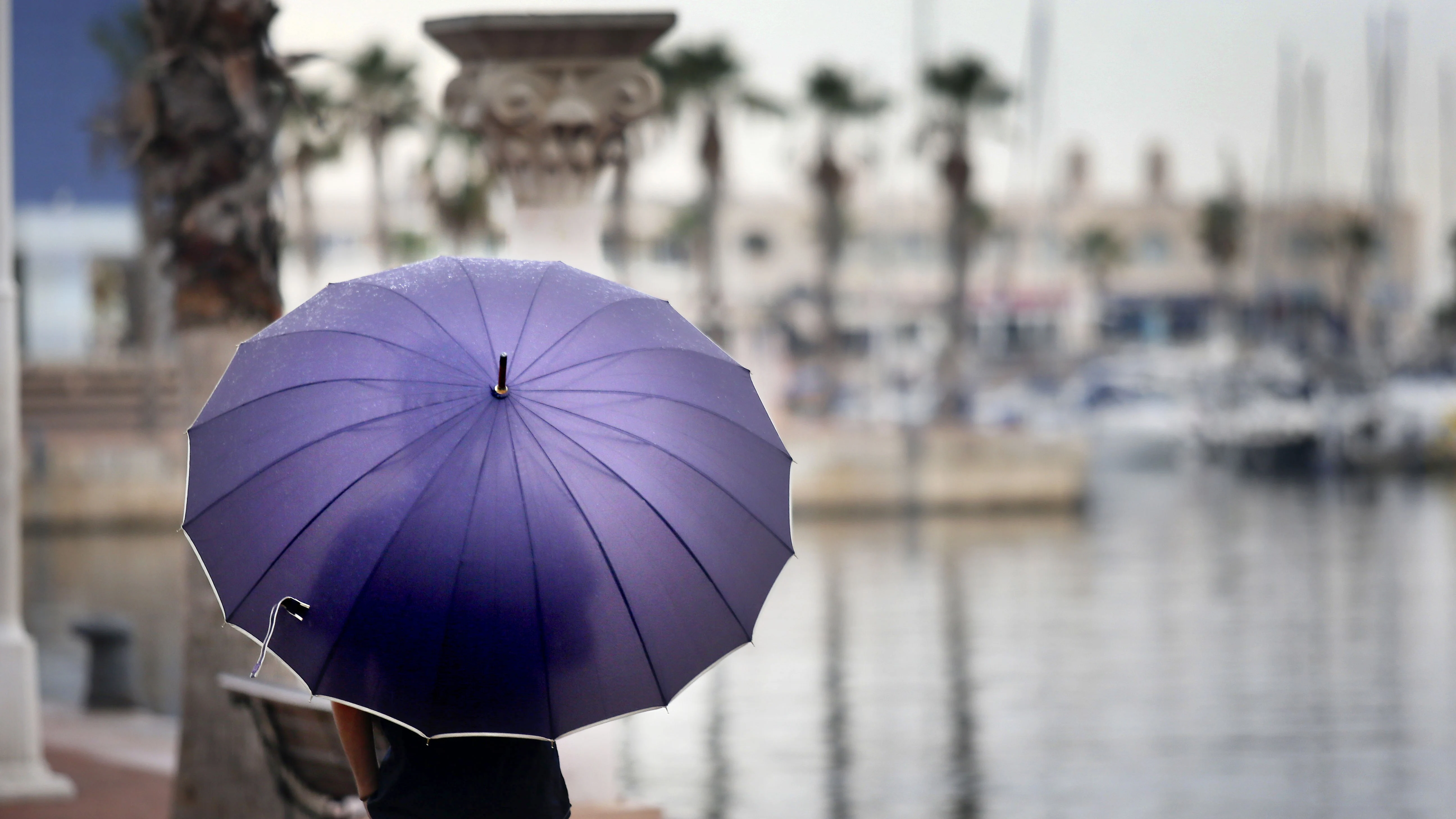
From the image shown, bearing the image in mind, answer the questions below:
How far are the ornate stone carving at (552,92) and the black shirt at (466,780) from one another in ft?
13.0

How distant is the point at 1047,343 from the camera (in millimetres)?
82188

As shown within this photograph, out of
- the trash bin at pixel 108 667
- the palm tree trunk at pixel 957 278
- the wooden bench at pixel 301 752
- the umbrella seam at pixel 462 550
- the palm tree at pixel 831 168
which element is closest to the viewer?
the umbrella seam at pixel 462 550

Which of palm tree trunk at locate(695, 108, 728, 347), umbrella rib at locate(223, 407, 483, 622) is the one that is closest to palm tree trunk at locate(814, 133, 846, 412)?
palm tree trunk at locate(695, 108, 728, 347)

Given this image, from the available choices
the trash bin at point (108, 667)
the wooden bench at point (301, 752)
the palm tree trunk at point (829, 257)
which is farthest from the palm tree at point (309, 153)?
the wooden bench at point (301, 752)

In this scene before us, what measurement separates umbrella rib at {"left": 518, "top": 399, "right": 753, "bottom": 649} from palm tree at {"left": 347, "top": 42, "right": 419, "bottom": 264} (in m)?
47.6

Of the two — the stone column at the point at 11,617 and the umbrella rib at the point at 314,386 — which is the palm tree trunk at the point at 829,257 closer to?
the stone column at the point at 11,617

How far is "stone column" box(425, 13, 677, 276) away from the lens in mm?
7328

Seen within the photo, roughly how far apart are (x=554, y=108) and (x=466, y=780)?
4.10 m

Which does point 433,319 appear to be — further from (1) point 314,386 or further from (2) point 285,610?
(2) point 285,610

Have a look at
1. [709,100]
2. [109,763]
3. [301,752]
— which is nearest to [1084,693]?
[109,763]

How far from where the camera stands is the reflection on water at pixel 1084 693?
10375 millimetres

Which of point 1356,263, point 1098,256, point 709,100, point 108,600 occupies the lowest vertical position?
point 108,600

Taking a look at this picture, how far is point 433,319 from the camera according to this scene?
3627mm

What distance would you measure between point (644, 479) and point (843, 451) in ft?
104
